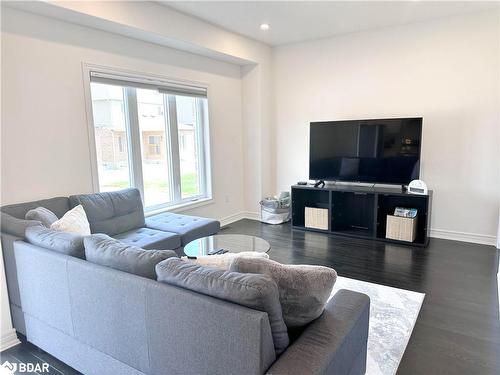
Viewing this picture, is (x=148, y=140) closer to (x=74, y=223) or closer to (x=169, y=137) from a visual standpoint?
(x=169, y=137)

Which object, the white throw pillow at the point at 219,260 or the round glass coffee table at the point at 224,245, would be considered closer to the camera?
the white throw pillow at the point at 219,260

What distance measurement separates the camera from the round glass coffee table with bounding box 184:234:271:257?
3024mm

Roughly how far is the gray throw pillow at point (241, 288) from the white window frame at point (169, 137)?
8.52 ft

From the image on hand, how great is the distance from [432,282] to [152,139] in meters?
3.53

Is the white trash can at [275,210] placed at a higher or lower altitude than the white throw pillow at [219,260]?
lower

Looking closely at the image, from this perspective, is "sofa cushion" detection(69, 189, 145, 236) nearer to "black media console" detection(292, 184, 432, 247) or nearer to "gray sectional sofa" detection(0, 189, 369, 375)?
"gray sectional sofa" detection(0, 189, 369, 375)

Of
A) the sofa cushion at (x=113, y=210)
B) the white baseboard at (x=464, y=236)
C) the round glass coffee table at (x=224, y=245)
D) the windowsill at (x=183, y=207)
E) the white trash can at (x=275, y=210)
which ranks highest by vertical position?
the sofa cushion at (x=113, y=210)

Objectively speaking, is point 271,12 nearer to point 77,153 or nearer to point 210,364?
point 77,153

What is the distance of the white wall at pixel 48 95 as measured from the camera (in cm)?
288

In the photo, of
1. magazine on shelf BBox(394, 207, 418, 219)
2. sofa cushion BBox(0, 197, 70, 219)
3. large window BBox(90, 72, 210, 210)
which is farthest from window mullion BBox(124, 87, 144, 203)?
magazine on shelf BBox(394, 207, 418, 219)

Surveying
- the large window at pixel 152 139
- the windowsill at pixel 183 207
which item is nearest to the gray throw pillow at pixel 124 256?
the large window at pixel 152 139

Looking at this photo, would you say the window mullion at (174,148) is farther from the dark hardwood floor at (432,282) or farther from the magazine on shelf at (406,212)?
the magazine on shelf at (406,212)

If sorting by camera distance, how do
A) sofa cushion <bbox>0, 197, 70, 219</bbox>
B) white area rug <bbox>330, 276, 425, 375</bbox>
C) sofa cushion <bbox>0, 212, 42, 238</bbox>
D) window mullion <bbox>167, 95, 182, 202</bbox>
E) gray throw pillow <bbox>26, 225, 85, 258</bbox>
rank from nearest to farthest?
gray throw pillow <bbox>26, 225, 85, 258</bbox> → white area rug <bbox>330, 276, 425, 375</bbox> → sofa cushion <bbox>0, 212, 42, 238</bbox> → sofa cushion <bbox>0, 197, 70, 219</bbox> → window mullion <bbox>167, 95, 182, 202</bbox>

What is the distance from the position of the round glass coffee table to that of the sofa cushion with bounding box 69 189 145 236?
768 millimetres
